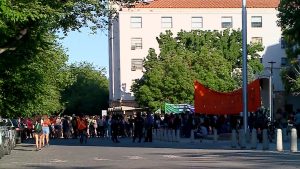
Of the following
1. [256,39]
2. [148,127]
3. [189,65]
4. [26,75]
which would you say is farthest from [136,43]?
[148,127]

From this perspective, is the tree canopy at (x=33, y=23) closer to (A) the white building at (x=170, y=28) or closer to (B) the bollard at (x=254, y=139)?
(B) the bollard at (x=254, y=139)

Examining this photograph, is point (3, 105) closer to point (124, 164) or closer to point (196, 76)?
point (124, 164)

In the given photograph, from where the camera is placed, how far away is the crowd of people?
36.7 m

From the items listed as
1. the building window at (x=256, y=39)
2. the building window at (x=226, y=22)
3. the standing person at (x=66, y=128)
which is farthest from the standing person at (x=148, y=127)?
the building window at (x=226, y=22)

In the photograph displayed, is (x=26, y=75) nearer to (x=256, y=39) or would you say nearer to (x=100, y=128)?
(x=100, y=128)

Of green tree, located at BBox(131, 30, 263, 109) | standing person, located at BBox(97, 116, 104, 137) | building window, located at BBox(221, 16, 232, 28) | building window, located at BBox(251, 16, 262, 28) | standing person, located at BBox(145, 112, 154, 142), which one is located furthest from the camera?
building window, located at BBox(251, 16, 262, 28)

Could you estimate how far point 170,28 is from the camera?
9231 cm

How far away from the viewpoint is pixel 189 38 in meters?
85.8

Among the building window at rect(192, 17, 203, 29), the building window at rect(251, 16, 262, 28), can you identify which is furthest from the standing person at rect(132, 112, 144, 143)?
the building window at rect(251, 16, 262, 28)

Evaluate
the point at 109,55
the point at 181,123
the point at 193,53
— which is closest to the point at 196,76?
the point at 193,53

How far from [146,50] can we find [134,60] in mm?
1923

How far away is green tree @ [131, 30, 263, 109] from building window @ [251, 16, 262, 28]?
649cm

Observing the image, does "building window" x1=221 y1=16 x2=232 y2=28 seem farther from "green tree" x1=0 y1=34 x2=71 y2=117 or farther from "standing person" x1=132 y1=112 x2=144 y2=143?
"standing person" x1=132 y1=112 x2=144 y2=143

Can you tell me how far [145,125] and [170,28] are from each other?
167 ft
